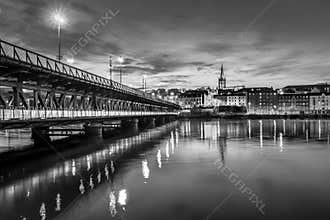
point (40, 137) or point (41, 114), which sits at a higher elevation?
point (41, 114)

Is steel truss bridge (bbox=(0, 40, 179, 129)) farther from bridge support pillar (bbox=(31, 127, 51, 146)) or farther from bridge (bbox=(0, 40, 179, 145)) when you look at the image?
bridge support pillar (bbox=(31, 127, 51, 146))

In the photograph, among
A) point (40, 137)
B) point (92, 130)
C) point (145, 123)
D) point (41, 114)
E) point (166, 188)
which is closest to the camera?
point (166, 188)

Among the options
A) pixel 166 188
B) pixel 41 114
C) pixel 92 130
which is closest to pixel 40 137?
pixel 92 130

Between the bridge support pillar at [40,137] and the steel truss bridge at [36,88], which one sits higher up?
the steel truss bridge at [36,88]

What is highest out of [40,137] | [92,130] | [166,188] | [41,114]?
[41,114]

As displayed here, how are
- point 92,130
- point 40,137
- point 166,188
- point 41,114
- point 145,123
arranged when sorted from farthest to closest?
point 145,123, point 92,130, point 40,137, point 41,114, point 166,188

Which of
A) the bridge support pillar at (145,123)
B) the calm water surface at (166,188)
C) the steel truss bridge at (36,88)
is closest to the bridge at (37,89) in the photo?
the steel truss bridge at (36,88)

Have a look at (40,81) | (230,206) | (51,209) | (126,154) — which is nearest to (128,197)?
(51,209)

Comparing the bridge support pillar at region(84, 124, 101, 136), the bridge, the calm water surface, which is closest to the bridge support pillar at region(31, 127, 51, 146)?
the bridge

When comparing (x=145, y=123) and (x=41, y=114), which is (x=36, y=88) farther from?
(x=145, y=123)

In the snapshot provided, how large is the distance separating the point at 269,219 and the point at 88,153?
23.6m

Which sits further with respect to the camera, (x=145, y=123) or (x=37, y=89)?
(x=145, y=123)

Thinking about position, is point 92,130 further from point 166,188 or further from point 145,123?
point 145,123

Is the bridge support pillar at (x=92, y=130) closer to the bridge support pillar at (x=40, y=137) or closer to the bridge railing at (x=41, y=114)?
the bridge railing at (x=41, y=114)
